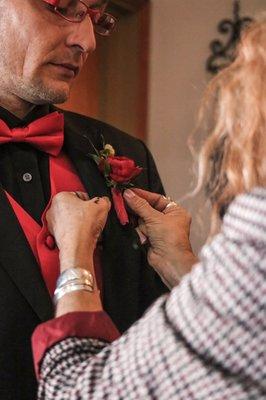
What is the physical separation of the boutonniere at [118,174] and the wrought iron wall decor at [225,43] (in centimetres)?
166

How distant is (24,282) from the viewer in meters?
1.11

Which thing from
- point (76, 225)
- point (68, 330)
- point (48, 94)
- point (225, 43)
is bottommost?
point (68, 330)

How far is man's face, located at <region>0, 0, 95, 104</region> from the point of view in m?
1.28

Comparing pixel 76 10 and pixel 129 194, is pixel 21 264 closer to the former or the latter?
pixel 129 194

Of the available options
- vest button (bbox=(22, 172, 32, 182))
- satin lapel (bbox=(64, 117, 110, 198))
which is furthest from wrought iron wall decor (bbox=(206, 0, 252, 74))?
vest button (bbox=(22, 172, 32, 182))

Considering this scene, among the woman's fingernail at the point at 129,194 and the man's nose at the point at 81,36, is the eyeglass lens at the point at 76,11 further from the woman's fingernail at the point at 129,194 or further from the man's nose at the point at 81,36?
the woman's fingernail at the point at 129,194

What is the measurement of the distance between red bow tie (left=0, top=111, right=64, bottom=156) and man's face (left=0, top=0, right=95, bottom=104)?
45mm

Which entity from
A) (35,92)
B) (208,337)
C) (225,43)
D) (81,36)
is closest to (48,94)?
(35,92)

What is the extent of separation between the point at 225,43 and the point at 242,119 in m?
2.11

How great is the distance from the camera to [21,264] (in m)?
1.12

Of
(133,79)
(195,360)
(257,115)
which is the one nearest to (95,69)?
(133,79)

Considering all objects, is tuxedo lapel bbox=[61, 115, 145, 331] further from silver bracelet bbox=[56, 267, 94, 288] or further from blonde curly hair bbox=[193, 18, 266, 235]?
blonde curly hair bbox=[193, 18, 266, 235]

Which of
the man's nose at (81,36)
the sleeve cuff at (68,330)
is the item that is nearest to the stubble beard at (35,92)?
the man's nose at (81,36)

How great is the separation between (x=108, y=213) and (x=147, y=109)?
170cm
